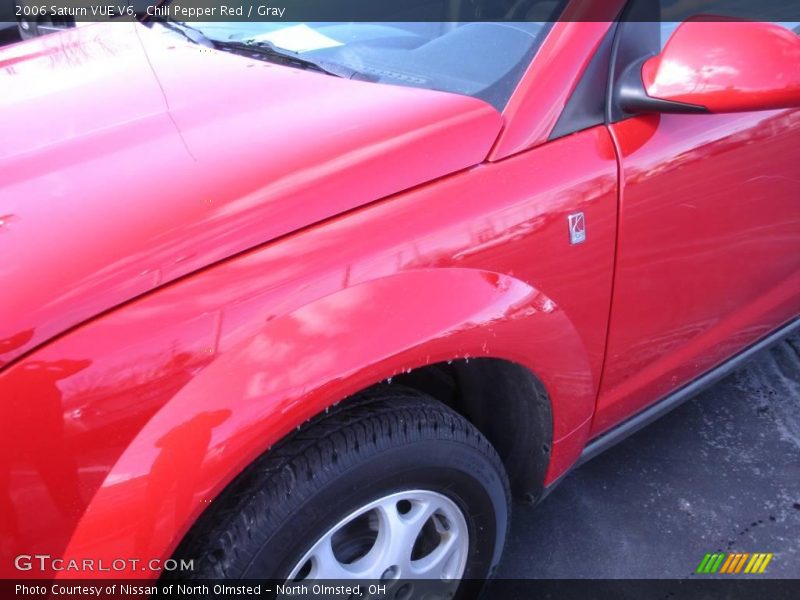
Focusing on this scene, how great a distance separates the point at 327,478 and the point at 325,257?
38 cm

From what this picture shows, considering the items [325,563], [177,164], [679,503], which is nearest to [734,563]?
[679,503]

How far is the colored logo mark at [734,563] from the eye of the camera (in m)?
1.95

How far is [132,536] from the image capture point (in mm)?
1073

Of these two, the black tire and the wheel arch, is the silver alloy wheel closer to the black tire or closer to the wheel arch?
the black tire

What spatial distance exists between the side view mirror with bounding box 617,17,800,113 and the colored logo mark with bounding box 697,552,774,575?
47.8 inches

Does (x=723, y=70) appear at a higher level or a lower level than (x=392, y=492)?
higher

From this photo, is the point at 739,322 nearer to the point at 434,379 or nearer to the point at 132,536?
the point at 434,379

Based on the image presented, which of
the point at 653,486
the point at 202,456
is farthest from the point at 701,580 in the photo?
the point at 202,456

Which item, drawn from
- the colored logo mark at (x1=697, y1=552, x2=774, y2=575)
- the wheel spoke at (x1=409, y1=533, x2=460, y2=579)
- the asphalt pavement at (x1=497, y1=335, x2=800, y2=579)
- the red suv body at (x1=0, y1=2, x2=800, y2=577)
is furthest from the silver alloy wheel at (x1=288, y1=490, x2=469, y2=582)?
the colored logo mark at (x1=697, y1=552, x2=774, y2=575)

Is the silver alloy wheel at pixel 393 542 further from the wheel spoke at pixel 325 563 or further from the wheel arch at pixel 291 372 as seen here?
the wheel arch at pixel 291 372

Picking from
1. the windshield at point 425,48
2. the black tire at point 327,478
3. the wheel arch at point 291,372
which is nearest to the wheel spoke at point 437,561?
the black tire at point 327,478

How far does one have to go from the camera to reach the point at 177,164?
131 cm

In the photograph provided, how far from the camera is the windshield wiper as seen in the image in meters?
1.70

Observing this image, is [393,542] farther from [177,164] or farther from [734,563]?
→ [734,563]
